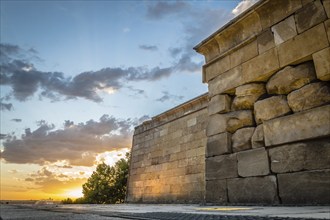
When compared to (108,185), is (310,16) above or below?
above

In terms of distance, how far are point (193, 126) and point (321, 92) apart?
263 inches

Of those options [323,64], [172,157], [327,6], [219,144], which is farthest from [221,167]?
[172,157]

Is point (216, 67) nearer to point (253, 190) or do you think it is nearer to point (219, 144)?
point (219, 144)

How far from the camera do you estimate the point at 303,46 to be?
2.92 m

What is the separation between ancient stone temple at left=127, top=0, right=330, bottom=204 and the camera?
8.80 ft

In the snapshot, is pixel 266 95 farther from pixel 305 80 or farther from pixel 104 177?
pixel 104 177

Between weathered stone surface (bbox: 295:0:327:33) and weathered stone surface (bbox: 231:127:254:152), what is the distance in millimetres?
1369

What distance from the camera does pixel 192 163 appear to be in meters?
8.84

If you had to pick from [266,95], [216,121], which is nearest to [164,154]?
[216,121]

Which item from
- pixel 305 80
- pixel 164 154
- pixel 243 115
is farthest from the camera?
pixel 164 154

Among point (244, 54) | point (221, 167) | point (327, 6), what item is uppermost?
point (327, 6)

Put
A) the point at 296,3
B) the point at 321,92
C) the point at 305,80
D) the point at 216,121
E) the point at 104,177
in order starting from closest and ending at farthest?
the point at 321,92
the point at 305,80
the point at 296,3
the point at 216,121
the point at 104,177

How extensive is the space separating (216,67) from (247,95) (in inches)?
32.8

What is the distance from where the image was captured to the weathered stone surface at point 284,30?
10.1ft
